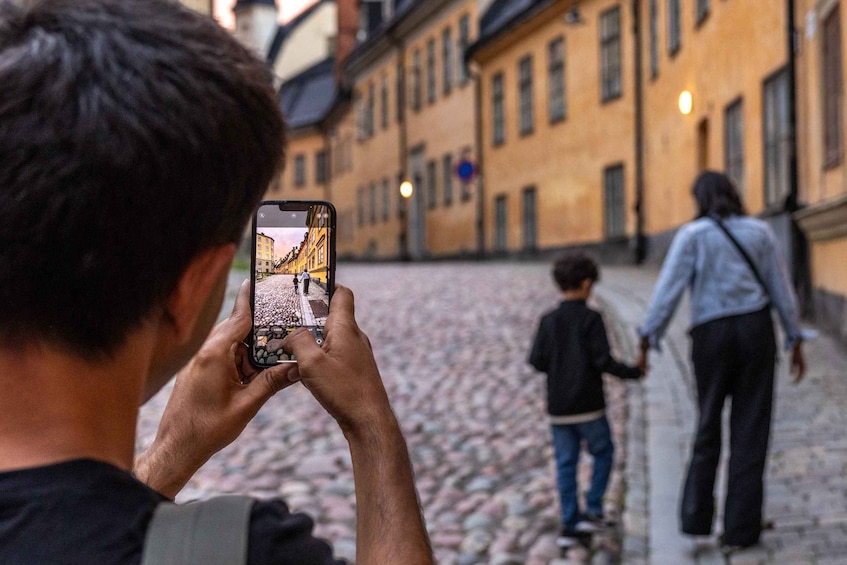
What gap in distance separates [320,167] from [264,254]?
2408 inches

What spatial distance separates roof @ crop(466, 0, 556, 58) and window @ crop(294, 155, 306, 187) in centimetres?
2829

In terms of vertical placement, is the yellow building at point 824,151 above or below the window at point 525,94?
below

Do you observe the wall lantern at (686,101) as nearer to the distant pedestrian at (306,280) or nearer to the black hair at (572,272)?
the black hair at (572,272)

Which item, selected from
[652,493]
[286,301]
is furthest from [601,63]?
[286,301]

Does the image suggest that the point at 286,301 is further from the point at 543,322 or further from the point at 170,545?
the point at 543,322

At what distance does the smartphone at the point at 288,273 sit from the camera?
1663mm

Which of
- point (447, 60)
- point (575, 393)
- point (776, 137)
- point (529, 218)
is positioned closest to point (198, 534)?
point (575, 393)

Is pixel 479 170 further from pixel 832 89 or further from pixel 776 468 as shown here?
pixel 776 468

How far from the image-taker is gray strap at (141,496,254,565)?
1144mm

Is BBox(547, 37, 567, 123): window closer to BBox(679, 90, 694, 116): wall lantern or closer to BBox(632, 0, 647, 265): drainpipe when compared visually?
BBox(632, 0, 647, 265): drainpipe

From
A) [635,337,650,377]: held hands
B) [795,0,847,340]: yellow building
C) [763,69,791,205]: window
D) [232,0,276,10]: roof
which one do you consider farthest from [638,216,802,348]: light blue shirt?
[232,0,276,10]: roof

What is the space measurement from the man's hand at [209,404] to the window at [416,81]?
4136 centimetres

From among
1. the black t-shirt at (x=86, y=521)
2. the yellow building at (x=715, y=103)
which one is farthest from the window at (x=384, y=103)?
the black t-shirt at (x=86, y=521)

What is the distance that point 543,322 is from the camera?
253 inches
